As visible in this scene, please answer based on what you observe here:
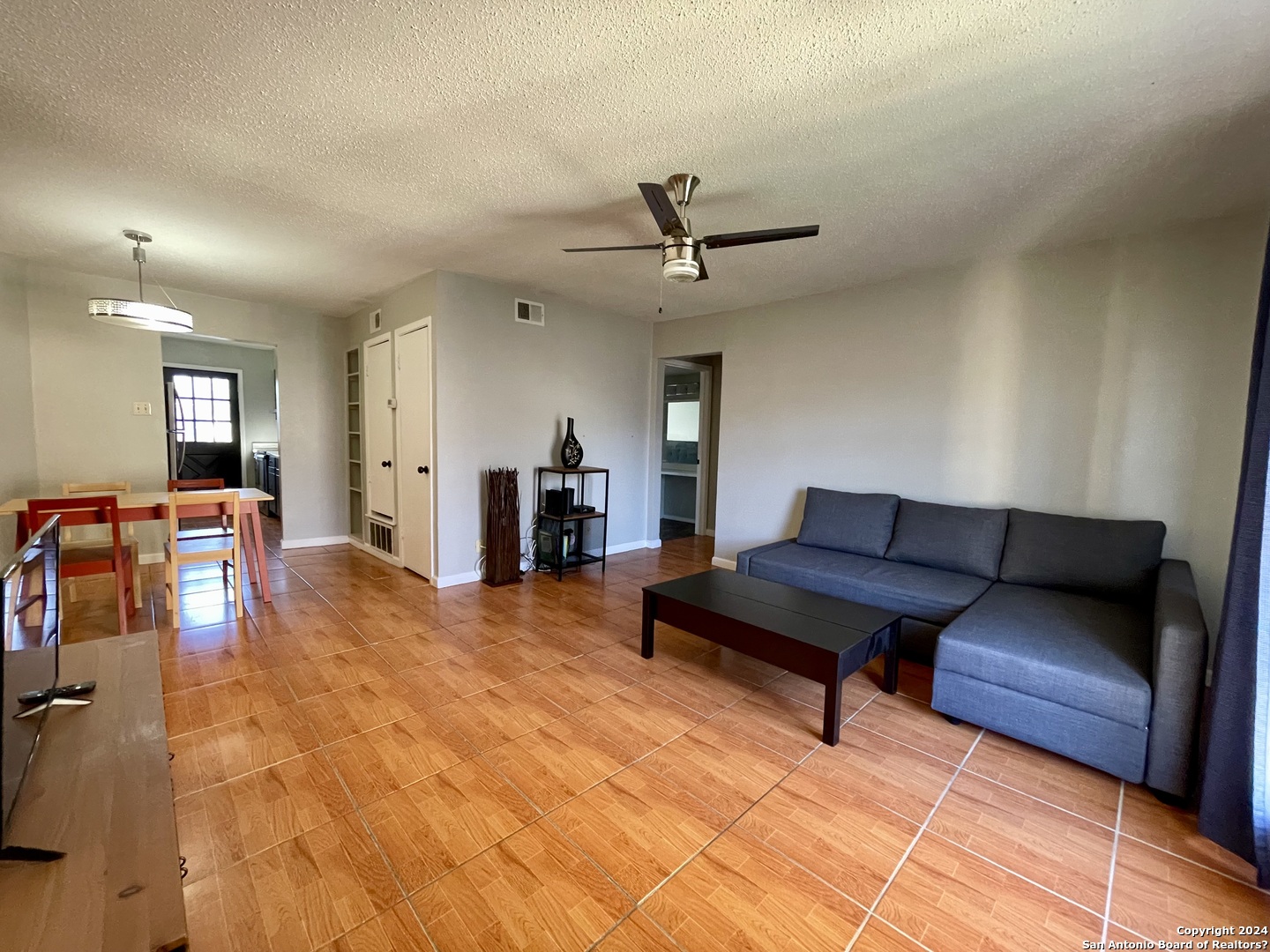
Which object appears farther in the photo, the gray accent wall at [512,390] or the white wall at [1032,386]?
the gray accent wall at [512,390]

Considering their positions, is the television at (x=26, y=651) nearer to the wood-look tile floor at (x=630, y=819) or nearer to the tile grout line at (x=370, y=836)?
the wood-look tile floor at (x=630, y=819)

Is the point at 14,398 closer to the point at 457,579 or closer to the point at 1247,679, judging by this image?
the point at 457,579

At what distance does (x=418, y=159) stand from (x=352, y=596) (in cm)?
292

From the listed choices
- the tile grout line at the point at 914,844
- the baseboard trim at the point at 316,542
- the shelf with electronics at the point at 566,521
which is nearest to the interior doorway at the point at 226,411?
the baseboard trim at the point at 316,542

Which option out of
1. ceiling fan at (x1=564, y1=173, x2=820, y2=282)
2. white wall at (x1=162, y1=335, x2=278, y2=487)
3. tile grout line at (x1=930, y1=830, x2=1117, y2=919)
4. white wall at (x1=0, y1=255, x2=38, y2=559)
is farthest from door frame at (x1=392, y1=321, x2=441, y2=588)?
white wall at (x1=162, y1=335, x2=278, y2=487)

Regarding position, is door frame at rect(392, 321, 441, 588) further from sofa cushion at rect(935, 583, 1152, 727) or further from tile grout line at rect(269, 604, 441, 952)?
sofa cushion at rect(935, 583, 1152, 727)

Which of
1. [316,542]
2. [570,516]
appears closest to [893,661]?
[570,516]

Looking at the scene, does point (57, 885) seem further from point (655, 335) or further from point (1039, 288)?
point (655, 335)

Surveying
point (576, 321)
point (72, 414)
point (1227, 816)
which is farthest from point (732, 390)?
point (72, 414)

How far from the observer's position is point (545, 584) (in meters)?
4.15

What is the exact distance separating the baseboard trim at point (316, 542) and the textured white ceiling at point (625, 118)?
116 inches

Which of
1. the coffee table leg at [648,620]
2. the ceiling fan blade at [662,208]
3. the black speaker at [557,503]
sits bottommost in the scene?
the coffee table leg at [648,620]

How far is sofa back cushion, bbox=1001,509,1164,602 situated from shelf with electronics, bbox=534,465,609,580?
9.44 feet

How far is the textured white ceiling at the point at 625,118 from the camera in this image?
58.0 inches
